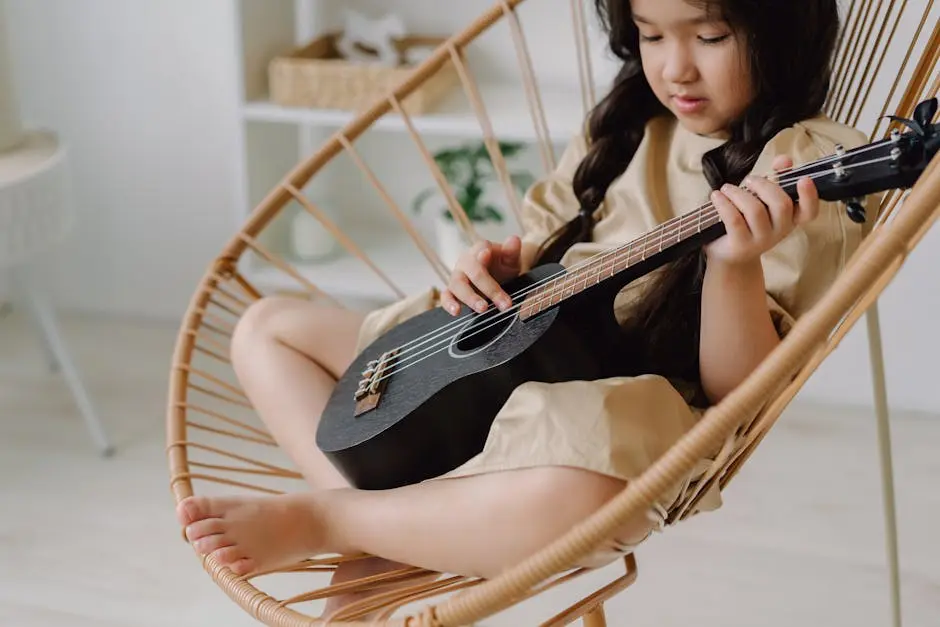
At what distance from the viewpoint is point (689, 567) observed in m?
1.50

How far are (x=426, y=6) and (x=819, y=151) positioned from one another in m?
1.11

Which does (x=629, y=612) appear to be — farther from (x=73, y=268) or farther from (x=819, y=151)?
(x=73, y=268)

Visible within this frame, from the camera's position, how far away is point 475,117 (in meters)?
1.76

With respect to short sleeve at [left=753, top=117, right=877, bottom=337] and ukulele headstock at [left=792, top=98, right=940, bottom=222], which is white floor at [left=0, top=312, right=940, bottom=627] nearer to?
short sleeve at [left=753, top=117, right=877, bottom=337]

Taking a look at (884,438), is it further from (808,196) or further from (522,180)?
(522,180)

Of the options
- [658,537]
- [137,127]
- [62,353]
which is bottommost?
[658,537]

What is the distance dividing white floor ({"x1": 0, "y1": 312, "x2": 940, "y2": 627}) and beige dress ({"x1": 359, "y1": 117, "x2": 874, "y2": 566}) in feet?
1.74

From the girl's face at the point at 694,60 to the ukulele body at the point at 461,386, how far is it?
216 millimetres

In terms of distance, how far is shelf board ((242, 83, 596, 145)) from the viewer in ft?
5.61

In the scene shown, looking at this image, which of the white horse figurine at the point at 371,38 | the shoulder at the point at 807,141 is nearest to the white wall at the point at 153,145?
A: the white horse figurine at the point at 371,38

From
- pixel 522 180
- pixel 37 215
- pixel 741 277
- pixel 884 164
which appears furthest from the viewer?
pixel 522 180

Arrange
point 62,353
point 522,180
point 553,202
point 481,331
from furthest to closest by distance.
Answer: point 522,180 → point 62,353 → point 553,202 → point 481,331

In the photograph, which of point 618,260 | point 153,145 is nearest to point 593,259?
point 618,260

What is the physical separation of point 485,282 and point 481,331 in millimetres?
55
